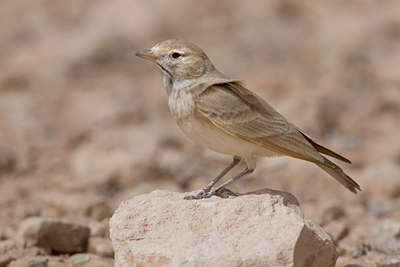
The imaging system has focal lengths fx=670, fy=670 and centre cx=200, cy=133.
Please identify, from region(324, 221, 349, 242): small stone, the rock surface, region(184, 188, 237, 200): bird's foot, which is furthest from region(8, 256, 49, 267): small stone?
region(324, 221, 349, 242): small stone

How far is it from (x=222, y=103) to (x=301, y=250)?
1719 mm

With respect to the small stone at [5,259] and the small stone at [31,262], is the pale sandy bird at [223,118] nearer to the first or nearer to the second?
the small stone at [31,262]

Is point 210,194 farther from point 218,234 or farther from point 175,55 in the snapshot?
point 175,55

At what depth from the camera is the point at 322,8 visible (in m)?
14.5

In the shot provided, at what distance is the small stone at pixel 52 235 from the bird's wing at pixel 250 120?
1601mm

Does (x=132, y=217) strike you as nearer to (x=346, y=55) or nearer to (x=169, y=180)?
(x=169, y=180)

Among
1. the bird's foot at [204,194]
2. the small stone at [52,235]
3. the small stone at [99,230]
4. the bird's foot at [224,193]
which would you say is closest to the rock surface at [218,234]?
the bird's foot at [204,194]

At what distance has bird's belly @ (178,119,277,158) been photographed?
5.73 m

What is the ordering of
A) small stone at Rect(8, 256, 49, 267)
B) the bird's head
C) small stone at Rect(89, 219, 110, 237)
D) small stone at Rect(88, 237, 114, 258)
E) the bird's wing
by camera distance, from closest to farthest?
small stone at Rect(8, 256, 49, 267), the bird's wing, small stone at Rect(88, 237, 114, 258), the bird's head, small stone at Rect(89, 219, 110, 237)

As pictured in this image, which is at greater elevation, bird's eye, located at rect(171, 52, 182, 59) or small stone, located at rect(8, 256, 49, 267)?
bird's eye, located at rect(171, 52, 182, 59)

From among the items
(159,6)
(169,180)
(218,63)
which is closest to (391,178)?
(169,180)

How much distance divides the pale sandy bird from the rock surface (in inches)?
25.7

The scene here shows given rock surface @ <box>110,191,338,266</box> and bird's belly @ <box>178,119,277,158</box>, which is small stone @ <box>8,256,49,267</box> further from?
bird's belly @ <box>178,119,277,158</box>

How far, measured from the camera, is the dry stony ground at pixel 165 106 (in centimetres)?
720
